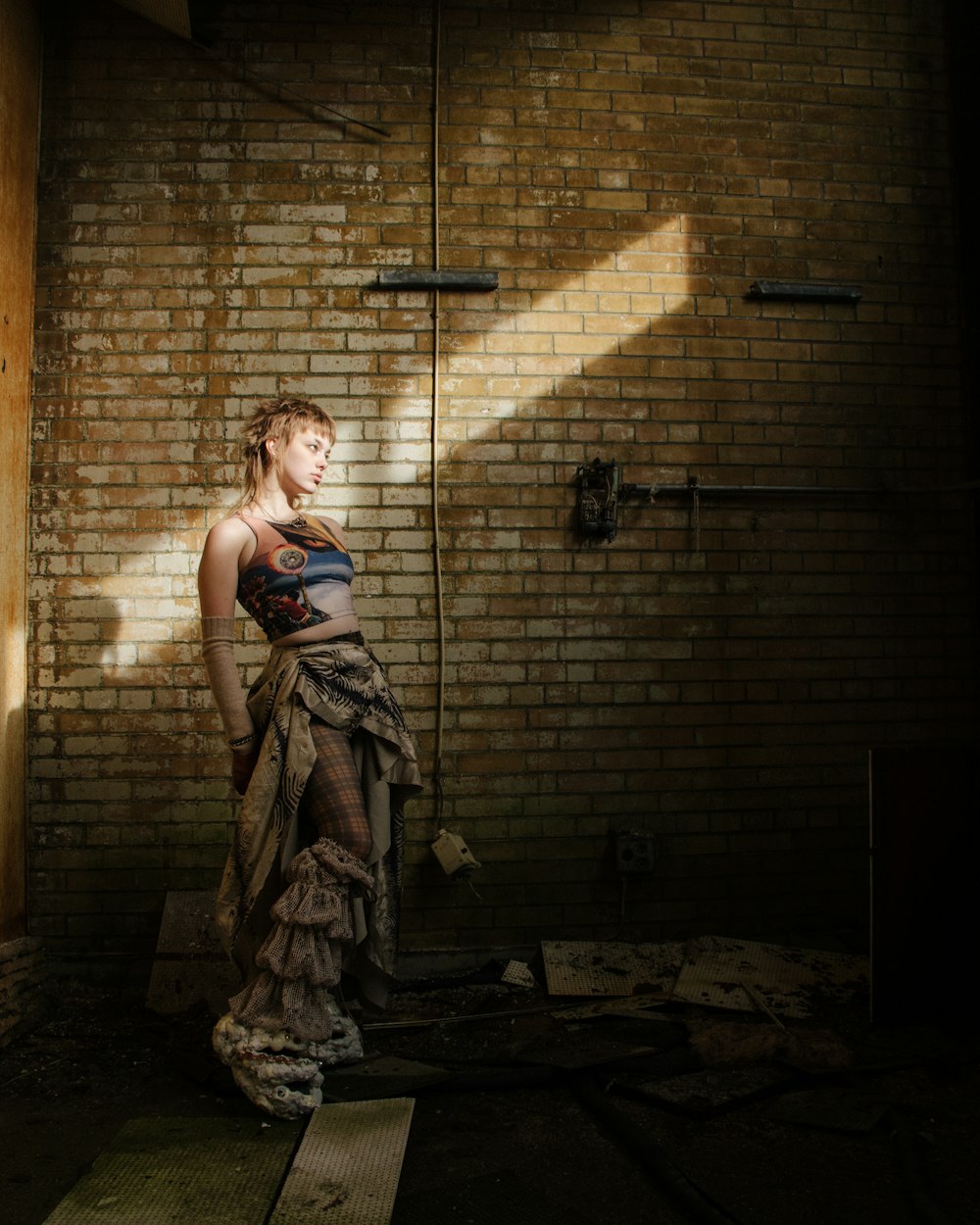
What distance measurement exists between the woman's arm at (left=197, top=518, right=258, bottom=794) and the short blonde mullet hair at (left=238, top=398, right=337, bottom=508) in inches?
8.2

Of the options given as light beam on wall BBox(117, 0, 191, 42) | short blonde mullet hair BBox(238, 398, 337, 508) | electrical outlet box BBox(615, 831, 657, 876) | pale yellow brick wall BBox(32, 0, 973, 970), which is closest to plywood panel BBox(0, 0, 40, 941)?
pale yellow brick wall BBox(32, 0, 973, 970)

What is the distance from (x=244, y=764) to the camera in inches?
98.3

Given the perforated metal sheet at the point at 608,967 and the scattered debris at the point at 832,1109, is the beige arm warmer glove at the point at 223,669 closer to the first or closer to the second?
the perforated metal sheet at the point at 608,967

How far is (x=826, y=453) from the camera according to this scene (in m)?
3.78

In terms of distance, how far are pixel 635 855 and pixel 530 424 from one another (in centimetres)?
183

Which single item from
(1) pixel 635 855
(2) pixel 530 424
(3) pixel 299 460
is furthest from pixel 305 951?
(2) pixel 530 424

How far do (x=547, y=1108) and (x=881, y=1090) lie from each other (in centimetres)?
95

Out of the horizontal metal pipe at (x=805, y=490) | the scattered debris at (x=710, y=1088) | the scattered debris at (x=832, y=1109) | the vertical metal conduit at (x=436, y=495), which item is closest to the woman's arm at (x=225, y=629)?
the vertical metal conduit at (x=436, y=495)

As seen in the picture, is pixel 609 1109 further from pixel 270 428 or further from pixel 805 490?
pixel 805 490

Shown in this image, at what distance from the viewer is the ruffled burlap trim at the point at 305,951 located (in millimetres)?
2297

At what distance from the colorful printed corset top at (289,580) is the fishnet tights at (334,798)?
12.7 inches

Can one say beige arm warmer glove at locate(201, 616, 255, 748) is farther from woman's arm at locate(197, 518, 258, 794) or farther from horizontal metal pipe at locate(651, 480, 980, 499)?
horizontal metal pipe at locate(651, 480, 980, 499)

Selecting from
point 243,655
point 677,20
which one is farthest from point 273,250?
point 677,20

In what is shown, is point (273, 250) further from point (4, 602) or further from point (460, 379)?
point (4, 602)
